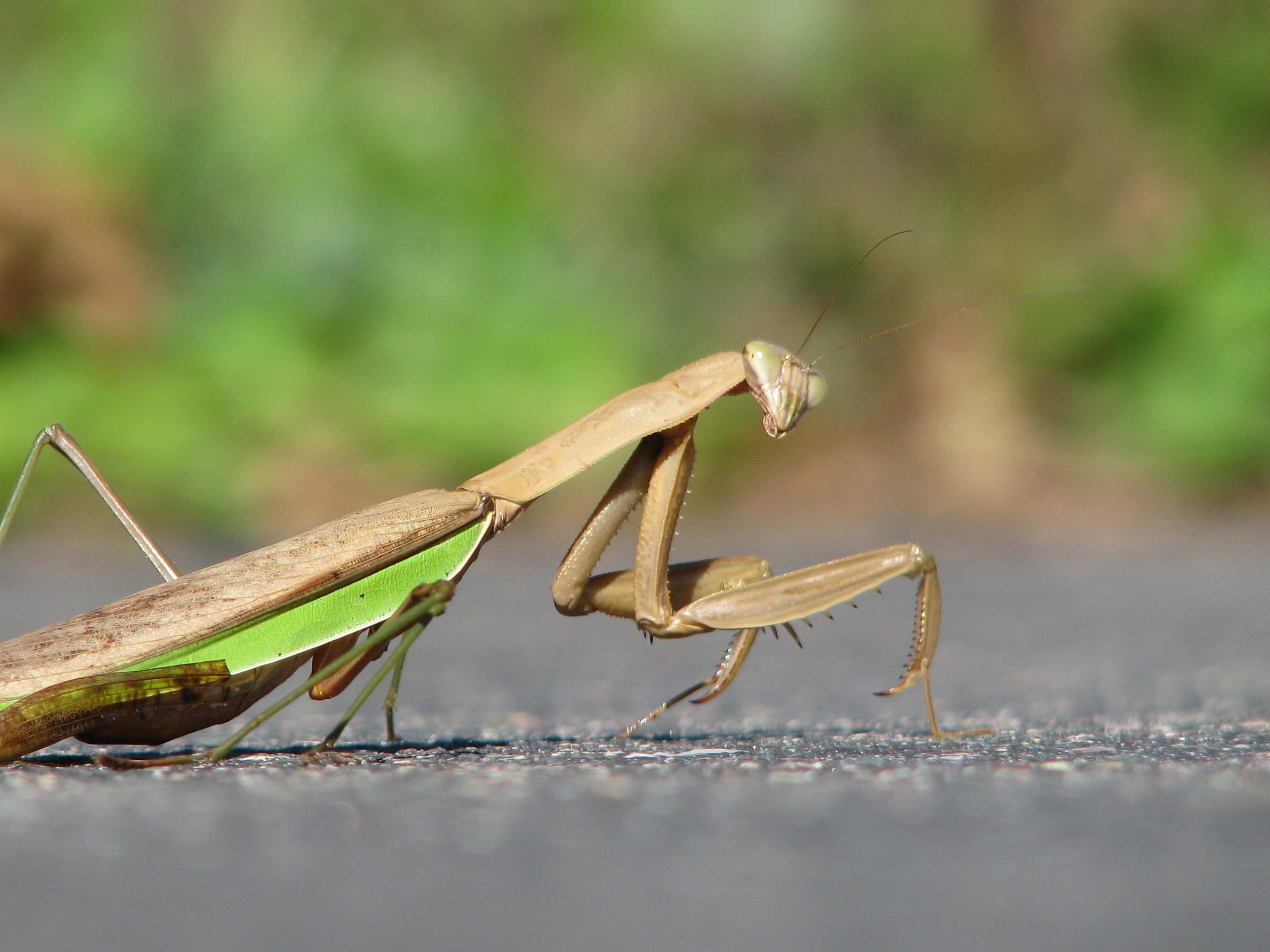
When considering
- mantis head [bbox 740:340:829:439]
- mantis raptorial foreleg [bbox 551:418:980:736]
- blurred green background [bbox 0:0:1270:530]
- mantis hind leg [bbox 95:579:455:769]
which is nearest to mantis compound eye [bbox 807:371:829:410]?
mantis head [bbox 740:340:829:439]

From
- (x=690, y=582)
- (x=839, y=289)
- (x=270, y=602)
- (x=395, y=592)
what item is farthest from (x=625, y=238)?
(x=270, y=602)

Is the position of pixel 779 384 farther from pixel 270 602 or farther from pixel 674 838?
pixel 674 838

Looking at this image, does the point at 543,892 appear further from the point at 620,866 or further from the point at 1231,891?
the point at 1231,891

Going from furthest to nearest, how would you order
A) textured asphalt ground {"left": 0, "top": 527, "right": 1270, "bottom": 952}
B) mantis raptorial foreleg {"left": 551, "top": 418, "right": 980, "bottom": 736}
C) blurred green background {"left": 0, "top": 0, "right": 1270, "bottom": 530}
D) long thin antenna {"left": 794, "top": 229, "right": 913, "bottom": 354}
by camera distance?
blurred green background {"left": 0, "top": 0, "right": 1270, "bottom": 530} < long thin antenna {"left": 794, "top": 229, "right": 913, "bottom": 354} < mantis raptorial foreleg {"left": 551, "top": 418, "right": 980, "bottom": 736} < textured asphalt ground {"left": 0, "top": 527, "right": 1270, "bottom": 952}

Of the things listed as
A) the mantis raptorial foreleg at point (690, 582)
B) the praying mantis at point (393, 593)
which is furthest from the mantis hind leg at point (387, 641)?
the mantis raptorial foreleg at point (690, 582)

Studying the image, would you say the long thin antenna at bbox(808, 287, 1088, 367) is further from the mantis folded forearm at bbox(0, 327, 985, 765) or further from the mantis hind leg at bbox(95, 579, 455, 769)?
the mantis hind leg at bbox(95, 579, 455, 769)

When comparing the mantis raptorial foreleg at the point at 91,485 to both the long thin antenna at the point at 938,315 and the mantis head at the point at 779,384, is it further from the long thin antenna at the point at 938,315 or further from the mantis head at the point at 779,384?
the long thin antenna at the point at 938,315

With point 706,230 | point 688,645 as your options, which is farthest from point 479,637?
point 706,230

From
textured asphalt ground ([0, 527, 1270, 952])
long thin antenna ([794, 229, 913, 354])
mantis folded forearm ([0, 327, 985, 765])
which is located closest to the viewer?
textured asphalt ground ([0, 527, 1270, 952])
